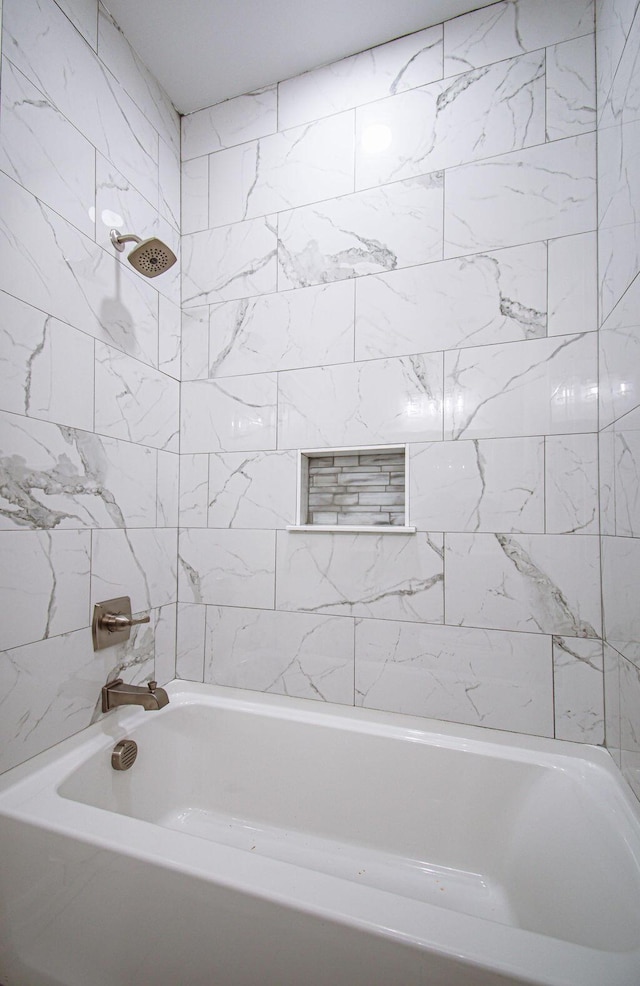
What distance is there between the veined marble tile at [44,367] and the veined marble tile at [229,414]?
45cm

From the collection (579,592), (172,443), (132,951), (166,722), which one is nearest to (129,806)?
(166,722)

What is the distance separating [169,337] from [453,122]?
1.21m

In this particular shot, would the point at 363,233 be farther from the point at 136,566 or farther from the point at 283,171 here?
the point at 136,566

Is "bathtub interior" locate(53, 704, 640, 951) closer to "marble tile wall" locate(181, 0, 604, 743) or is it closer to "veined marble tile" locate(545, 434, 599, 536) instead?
"marble tile wall" locate(181, 0, 604, 743)

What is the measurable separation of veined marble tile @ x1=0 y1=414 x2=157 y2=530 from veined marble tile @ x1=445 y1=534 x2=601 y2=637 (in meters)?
1.06

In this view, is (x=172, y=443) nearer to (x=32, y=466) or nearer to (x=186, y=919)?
(x=32, y=466)

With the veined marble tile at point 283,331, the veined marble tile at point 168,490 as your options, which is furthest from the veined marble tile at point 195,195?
the veined marble tile at point 168,490

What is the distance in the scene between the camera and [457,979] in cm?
67

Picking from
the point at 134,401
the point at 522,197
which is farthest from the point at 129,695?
the point at 522,197

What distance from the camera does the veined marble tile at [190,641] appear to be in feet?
5.71

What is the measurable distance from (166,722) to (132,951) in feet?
2.30

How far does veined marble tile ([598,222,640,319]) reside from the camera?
3.35ft

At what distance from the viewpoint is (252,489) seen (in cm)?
168

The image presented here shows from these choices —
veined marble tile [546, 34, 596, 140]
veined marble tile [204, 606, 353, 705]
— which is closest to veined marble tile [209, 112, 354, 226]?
veined marble tile [546, 34, 596, 140]
